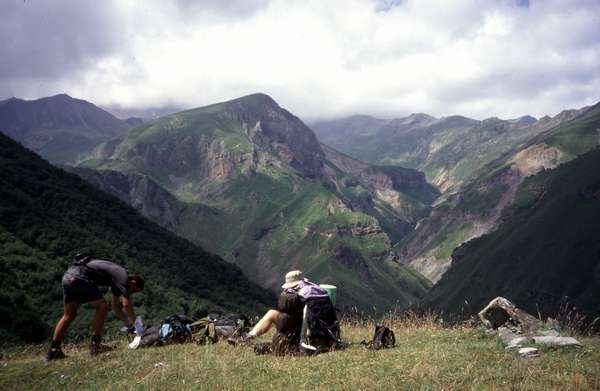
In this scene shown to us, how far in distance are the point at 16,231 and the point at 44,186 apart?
1210 inches

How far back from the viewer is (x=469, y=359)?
9.67 meters

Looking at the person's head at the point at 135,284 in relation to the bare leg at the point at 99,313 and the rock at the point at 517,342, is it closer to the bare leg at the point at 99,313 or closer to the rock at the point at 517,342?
the bare leg at the point at 99,313

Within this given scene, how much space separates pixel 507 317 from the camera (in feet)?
43.3

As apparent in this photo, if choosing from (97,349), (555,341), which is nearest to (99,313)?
(97,349)

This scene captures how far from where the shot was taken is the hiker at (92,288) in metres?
12.9

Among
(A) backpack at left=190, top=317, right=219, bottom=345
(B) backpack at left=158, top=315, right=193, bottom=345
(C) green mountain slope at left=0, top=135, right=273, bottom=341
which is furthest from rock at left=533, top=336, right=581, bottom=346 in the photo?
(C) green mountain slope at left=0, top=135, right=273, bottom=341

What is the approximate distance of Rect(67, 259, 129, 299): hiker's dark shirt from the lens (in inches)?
514

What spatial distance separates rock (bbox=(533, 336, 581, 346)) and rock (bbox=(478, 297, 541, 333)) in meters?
1.98

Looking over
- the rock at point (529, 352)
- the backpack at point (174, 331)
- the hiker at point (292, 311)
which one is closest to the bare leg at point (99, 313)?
the backpack at point (174, 331)

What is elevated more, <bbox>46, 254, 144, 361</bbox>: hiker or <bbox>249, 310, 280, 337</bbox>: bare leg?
<bbox>46, 254, 144, 361</bbox>: hiker

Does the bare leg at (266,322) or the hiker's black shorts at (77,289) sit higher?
the hiker's black shorts at (77,289)

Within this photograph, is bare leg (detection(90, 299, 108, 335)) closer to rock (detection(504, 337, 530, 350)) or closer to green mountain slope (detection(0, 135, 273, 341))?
rock (detection(504, 337, 530, 350))

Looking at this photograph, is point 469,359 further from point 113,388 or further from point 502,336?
point 113,388

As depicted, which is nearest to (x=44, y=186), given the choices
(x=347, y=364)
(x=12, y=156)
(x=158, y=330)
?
(x=12, y=156)
